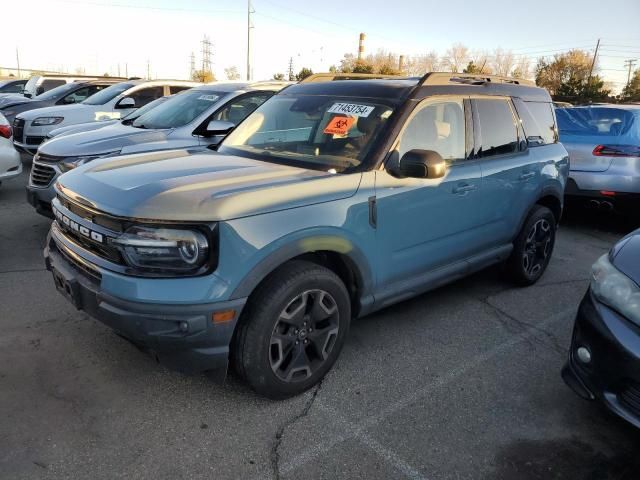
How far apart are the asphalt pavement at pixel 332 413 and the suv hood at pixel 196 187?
1111mm

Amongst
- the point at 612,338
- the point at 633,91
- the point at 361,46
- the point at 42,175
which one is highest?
the point at 361,46

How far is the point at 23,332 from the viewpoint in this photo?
3.57m

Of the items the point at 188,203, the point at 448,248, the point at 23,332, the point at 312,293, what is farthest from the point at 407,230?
the point at 23,332

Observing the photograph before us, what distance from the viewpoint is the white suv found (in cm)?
930

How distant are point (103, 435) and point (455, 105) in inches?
124

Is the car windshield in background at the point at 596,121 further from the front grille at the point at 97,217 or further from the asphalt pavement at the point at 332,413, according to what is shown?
the front grille at the point at 97,217

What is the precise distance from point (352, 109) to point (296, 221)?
1189 millimetres

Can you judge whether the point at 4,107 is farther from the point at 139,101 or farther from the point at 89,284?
the point at 89,284

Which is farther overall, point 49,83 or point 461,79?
point 49,83

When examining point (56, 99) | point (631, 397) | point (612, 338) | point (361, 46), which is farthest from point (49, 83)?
point (361, 46)

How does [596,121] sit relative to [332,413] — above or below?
above

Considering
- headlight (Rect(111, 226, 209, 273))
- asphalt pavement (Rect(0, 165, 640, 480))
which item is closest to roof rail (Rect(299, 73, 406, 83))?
asphalt pavement (Rect(0, 165, 640, 480))

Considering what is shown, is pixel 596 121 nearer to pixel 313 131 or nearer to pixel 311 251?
pixel 313 131

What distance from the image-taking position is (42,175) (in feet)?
17.9
